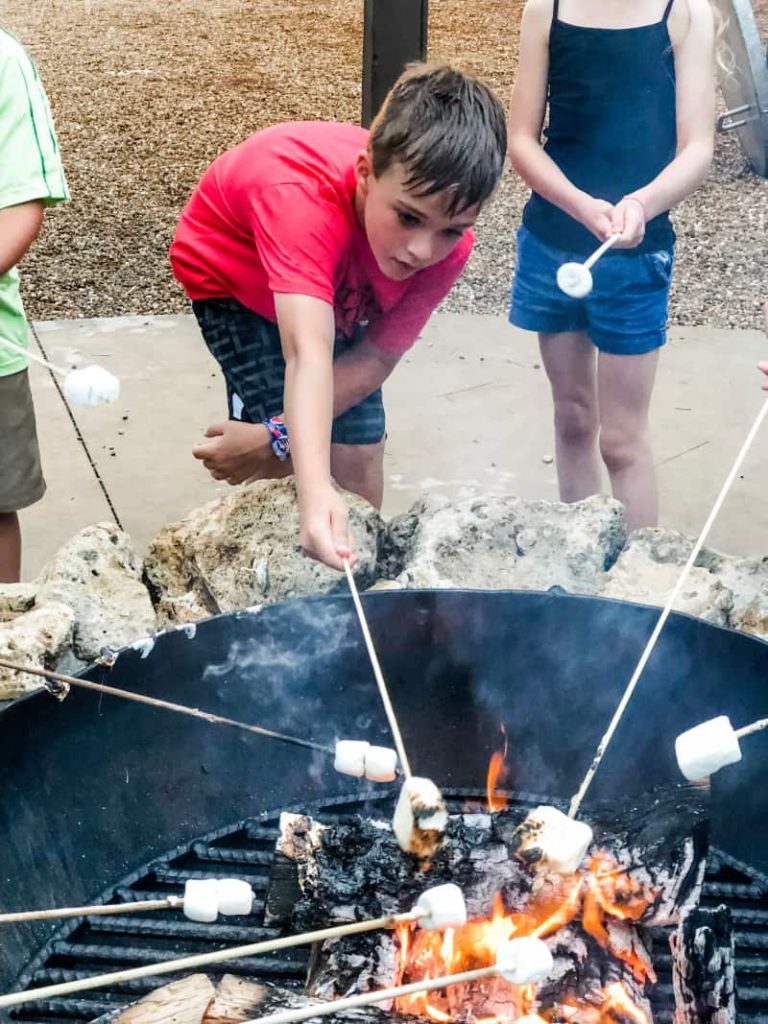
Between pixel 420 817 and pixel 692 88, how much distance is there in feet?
6.17

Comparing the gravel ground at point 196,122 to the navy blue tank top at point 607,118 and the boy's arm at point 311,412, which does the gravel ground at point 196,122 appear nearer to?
the navy blue tank top at point 607,118

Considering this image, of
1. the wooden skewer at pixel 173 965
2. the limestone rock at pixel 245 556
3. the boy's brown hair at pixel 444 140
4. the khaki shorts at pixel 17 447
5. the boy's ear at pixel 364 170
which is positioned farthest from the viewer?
the khaki shorts at pixel 17 447

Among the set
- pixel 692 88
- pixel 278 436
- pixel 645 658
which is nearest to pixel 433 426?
pixel 278 436

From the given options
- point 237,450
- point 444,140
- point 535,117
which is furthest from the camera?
point 535,117

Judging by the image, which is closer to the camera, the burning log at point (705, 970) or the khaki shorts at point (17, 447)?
the burning log at point (705, 970)

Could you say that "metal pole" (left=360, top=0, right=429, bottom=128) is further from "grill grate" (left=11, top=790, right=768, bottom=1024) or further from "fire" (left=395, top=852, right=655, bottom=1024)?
"fire" (left=395, top=852, right=655, bottom=1024)

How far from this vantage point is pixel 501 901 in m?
1.79

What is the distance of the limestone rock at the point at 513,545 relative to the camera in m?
2.49

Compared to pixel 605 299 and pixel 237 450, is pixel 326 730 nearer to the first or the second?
pixel 237 450

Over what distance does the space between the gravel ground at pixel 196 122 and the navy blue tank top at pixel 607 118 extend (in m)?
2.35

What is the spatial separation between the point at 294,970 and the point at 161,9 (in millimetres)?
10310

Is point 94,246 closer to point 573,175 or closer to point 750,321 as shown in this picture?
point 750,321

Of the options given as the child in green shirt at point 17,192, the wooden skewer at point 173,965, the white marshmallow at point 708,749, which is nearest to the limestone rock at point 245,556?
the child in green shirt at point 17,192

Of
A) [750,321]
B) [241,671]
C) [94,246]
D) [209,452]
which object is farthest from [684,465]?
[94,246]
